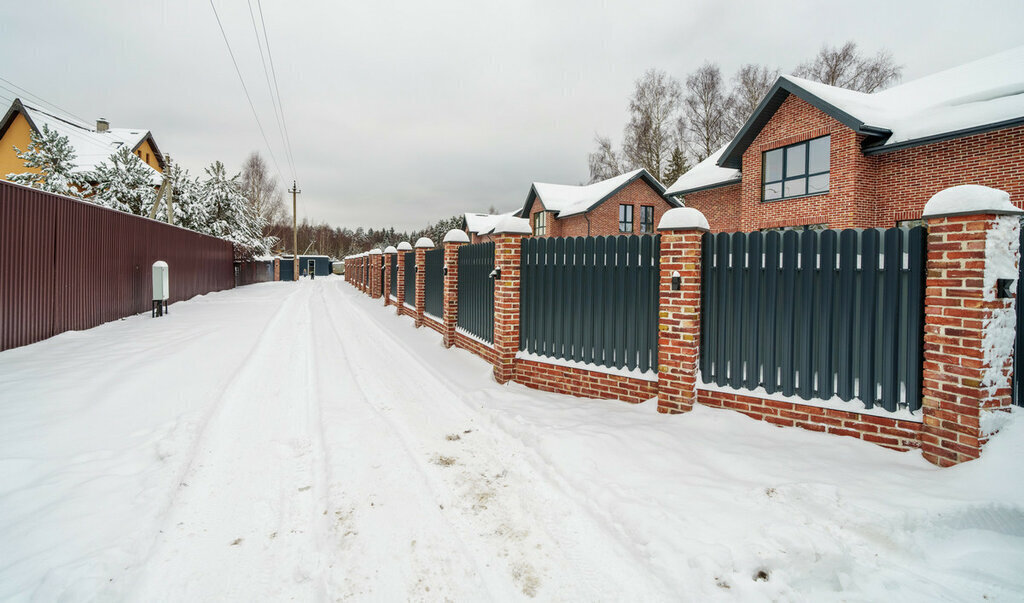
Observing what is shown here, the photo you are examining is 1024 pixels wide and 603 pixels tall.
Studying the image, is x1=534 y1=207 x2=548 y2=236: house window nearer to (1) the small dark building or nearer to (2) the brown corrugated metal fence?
(2) the brown corrugated metal fence

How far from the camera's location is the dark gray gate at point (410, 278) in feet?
39.3

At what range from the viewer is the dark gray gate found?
1198 centimetres

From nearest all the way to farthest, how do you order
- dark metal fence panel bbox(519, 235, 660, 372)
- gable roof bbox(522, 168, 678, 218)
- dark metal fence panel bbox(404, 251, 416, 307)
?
dark metal fence panel bbox(519, 235, 660, 372)
dark metal fence panel bbox(404, 251, 416, 307)
gable roof bbox(522, 168, 678, 218)

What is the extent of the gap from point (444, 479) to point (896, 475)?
3189mm

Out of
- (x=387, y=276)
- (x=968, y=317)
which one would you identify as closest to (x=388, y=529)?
(x=968, y=317)

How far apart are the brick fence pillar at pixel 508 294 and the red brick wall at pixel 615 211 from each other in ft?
62.5

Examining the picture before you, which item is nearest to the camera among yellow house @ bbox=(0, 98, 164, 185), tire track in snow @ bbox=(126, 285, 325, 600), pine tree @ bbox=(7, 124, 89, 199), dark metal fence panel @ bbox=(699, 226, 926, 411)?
tire track in snow @ bbox=(126, 285, 325, 600)

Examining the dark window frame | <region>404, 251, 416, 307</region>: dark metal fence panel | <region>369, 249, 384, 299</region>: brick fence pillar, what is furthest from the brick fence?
the dark window frame

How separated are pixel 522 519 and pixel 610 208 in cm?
2361

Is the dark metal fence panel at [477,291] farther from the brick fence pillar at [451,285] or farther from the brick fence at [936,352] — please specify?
the brick fence at [936,352]

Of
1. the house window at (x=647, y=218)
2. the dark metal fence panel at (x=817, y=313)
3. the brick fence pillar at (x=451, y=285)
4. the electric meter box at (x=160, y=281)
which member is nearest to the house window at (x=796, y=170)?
the brick fence pillar at (x=451, y=285)

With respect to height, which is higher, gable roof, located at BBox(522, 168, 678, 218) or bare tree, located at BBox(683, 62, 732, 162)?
bare tree, located at BBox(683, 62, 732, 162)

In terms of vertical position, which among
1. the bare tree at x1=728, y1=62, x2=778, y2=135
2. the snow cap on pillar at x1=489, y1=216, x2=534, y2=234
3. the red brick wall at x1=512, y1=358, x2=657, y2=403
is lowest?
the red brick wall at x1=512, y1=358, x2=657, y2=403

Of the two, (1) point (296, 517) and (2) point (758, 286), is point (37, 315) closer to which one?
(1) point (296, 517)
